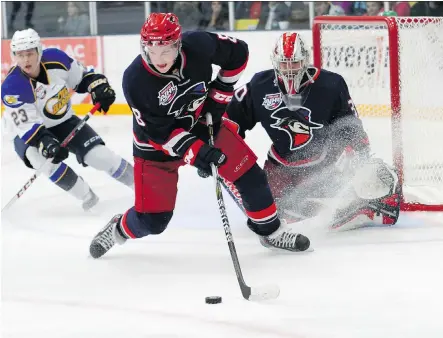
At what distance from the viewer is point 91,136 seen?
4.50m

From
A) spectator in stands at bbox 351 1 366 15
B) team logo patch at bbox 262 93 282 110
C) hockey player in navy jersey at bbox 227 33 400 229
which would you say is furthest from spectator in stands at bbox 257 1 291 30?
team logo patch at bbox 262 93 282 110

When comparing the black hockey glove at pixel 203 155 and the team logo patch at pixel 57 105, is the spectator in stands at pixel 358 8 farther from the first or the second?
the black hockey glove at pixel 203 155

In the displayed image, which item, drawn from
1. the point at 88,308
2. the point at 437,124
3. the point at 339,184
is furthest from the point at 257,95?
the point at 88,308

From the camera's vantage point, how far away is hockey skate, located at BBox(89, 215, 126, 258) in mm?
3490

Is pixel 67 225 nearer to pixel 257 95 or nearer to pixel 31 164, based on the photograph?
pixel 31 164

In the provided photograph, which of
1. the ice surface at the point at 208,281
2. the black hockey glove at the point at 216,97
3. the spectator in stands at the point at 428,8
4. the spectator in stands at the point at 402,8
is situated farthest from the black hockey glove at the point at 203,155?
the spectator in stands at the point at 402,8

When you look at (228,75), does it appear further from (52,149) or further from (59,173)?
(59,173)

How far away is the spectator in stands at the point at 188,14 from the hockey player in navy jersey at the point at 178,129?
4.15m

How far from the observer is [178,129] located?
3172mm

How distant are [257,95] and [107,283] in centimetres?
103

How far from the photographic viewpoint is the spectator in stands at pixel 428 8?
6420mm

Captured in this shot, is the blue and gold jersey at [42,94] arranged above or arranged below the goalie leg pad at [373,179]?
above

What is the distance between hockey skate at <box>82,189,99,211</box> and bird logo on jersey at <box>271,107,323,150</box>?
1.13 m

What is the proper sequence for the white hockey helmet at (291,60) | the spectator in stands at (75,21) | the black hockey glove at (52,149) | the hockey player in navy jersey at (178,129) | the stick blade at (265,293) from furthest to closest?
1. the spectator in stands at (75,21)
2. the black hockey glove at (52,149)
3. the white hockey helmet at (291,60)
4. the hockey player in navy jersey at (178,129)
5. the stick blade at (265,293)
